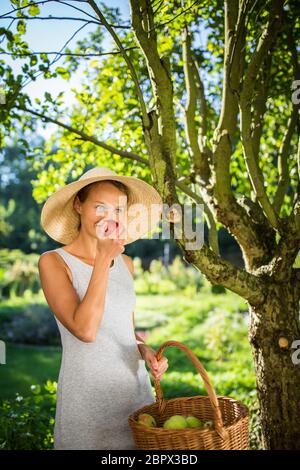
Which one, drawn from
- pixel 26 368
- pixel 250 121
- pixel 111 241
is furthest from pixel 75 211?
pixel 26 368

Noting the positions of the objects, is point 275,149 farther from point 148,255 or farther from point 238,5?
point 148,255

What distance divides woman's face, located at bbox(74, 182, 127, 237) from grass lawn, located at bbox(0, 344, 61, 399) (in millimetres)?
4215

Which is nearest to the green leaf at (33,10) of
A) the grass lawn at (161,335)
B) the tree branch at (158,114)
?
the tree branch at (158,114)

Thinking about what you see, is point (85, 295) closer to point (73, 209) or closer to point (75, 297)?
point (75, 297)

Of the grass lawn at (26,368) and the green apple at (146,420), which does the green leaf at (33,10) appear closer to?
the green apple at (146,420)

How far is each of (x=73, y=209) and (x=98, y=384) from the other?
78 centimetres

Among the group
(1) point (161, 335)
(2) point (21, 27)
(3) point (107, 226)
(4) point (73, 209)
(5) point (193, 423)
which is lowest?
(1) point (161, 335)

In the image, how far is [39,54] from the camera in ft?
9.41

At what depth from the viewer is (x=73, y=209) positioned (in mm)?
2230

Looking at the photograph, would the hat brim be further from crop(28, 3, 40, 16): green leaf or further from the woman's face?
crop(28, 3, 40, 16): green leaf

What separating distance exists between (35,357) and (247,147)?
588cm

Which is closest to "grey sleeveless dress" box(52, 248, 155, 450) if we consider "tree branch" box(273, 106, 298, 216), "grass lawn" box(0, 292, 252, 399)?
"tree branch" box(273, 106, 298, 216)

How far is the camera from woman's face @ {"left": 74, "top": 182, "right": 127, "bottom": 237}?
6.45 feet
